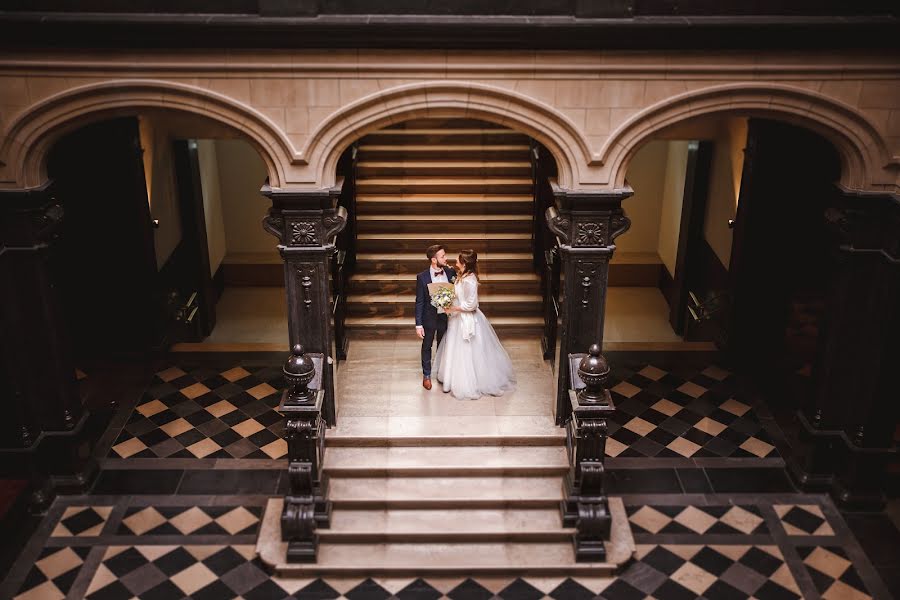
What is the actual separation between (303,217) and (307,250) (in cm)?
29

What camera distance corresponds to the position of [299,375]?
7.76m

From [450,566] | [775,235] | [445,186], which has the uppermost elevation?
[445,186]

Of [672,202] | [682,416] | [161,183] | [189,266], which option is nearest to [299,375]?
[682,416]

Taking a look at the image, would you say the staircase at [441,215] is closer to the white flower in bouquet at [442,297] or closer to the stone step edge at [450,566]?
the white flower in bouquet at [442,297]

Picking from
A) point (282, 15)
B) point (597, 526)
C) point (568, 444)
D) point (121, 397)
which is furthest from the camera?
point (121, 397)

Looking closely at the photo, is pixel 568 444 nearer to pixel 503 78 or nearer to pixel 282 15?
pixel 503 78

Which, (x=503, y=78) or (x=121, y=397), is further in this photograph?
(x=121, y=397)

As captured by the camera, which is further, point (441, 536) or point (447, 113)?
point (441, 536)

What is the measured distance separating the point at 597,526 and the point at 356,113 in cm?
410

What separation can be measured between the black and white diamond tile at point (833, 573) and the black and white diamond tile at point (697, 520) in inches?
18.9

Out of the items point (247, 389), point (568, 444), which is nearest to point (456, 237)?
point (247, 389)

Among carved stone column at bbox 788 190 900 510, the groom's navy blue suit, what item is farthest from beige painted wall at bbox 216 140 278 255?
carved stone column at bbox 788 190 900 510

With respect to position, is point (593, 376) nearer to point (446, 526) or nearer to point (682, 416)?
point (446, 526)

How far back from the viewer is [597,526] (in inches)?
315
